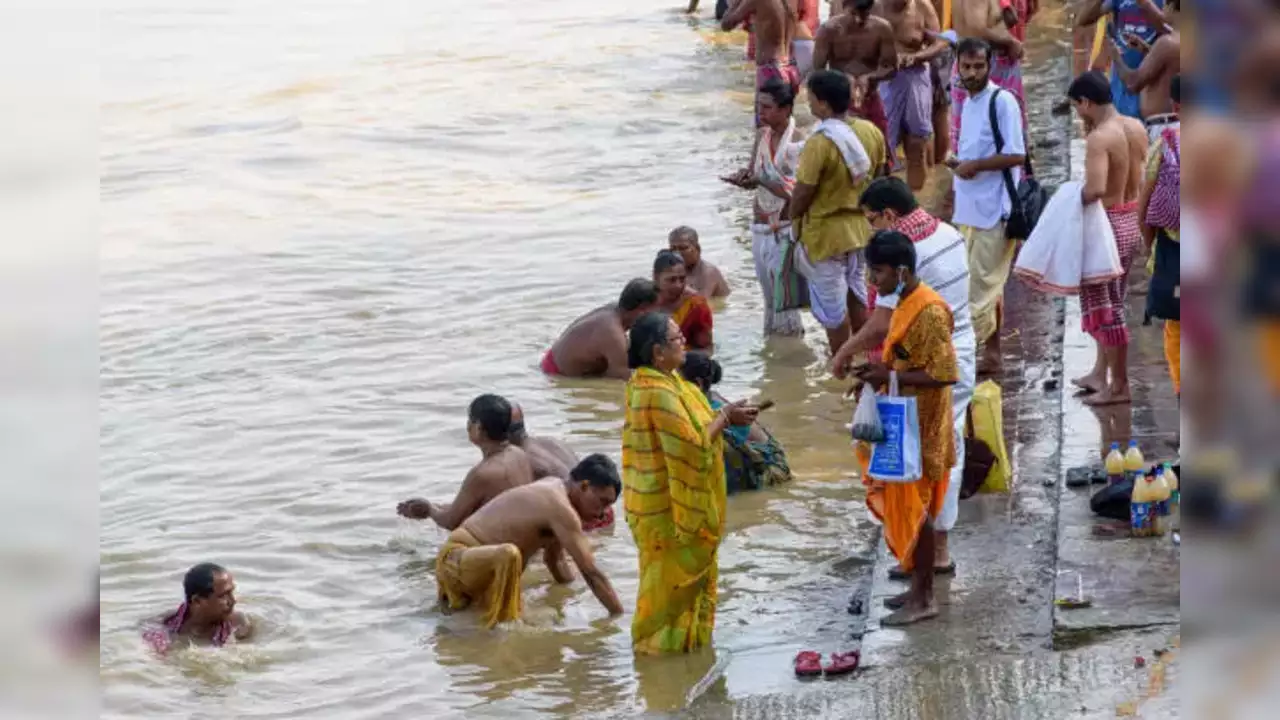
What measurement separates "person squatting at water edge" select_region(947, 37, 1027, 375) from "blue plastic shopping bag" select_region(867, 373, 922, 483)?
262 centimetres

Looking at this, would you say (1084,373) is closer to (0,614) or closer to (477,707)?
(477,707)

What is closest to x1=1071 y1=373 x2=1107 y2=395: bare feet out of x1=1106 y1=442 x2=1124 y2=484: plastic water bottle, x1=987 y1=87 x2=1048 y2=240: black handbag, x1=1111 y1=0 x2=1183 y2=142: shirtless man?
x1=987 y1=87 x2=1048 y2=240: black handbag

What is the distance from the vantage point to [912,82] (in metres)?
12.2

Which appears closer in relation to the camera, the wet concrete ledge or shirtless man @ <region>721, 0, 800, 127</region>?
the wet concrete ledge

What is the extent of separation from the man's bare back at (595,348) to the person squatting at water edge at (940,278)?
3482 mm

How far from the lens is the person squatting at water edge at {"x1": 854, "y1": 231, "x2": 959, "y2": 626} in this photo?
641 cm

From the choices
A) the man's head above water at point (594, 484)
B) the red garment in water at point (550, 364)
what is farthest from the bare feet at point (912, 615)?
the red garment in water at point (550, 364)

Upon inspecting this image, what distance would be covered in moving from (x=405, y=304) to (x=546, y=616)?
18.1 feet

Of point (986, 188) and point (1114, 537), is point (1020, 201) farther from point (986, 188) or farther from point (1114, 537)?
point (1114, 537)

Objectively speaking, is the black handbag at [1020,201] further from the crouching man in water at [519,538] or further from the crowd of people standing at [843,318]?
the crouching man in water at [519,538]

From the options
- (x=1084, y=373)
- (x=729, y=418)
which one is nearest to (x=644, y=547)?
(x=729, y=418)

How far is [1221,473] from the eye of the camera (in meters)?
1.80

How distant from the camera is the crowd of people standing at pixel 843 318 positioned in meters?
6.50

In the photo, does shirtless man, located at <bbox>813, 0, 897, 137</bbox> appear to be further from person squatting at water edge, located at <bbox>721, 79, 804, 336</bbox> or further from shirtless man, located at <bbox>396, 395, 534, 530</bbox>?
shirtless man, located at <bbox>396, 395, 534, 530</bbox>
